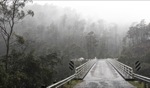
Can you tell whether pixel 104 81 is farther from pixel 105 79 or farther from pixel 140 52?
pixel 140 52

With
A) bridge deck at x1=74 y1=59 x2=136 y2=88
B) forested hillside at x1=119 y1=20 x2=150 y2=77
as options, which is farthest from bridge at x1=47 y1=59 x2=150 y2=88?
forested hillside at x1=119 y1=20 x2=150 y2=77

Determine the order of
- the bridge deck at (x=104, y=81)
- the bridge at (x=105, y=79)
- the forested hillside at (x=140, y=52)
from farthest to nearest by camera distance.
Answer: the forested hillside at (x=140, y=52) < the bridge deck at (x=104, y=81) < the bridge at (x=105, y=79)

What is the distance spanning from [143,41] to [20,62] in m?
97.1

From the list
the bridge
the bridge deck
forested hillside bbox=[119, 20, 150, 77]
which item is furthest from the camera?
forested hillside bbox=[119, 20, 150, 77]

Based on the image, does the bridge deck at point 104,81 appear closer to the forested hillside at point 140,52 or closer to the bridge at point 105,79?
the bridge at point 105,79

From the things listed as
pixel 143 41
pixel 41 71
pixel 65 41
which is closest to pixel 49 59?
pixel 41 71

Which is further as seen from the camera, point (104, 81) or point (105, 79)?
point (105, 79)

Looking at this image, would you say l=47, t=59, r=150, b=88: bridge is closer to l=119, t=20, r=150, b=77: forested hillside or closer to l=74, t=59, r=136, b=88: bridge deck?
l=74, t=59, r=136, b=88: bridge deck

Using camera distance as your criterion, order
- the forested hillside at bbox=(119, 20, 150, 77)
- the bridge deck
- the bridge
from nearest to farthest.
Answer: the bridge → the bridge deck → the forested hillside at bbox=(119, 20, 150, 77)

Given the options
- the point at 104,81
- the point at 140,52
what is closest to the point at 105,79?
the point at 104,81

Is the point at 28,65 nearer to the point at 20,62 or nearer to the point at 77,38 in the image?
the point at 20,62

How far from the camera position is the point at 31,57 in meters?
42.6

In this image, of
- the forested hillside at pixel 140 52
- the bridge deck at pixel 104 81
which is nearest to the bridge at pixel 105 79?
the bridge deck at pixel 104 81

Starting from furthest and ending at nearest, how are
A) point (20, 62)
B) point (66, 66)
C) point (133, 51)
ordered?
point (133, 51) → point (66, 66) → point (20, 62)
